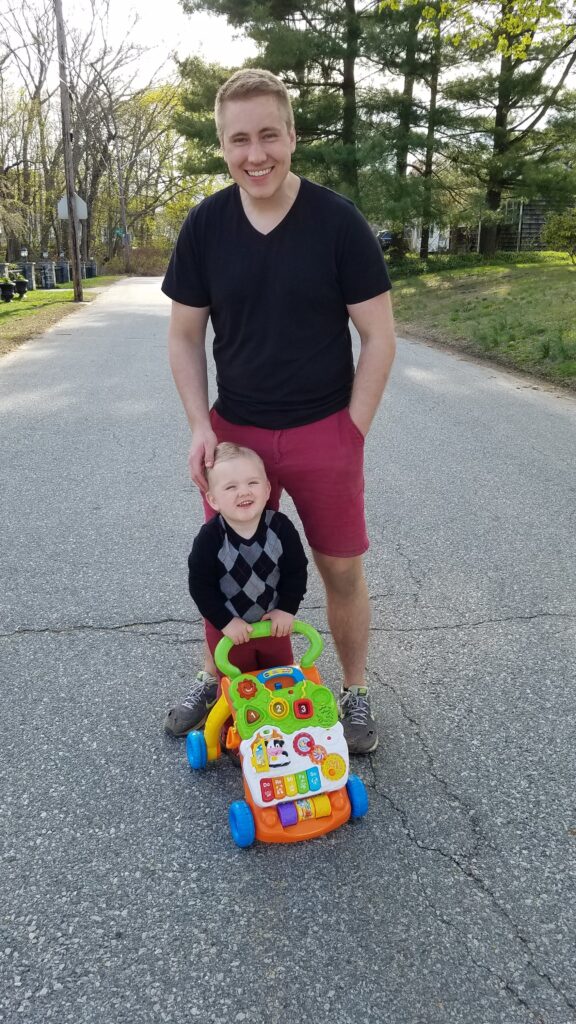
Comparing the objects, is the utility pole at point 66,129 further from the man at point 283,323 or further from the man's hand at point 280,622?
the man's hand at point 280,622

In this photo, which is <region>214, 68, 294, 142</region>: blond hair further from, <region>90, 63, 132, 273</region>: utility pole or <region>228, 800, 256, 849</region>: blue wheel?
<region>90, 63, 132, 273</region>: utility pole

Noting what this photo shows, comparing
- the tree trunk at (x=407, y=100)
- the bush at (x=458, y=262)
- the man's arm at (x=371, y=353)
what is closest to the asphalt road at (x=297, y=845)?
the man's arm at (x=371, y=353)

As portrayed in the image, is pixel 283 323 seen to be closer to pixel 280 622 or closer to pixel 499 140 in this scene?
pixel 280 622

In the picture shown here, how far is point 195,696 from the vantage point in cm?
266

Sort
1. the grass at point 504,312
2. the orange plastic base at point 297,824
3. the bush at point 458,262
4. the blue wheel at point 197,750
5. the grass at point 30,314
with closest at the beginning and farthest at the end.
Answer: the orange plastic base at point 297,824
the blue wheel at point 197,750
the grass at point 504,312
the grass at point 30,314
the bush at point 458,262

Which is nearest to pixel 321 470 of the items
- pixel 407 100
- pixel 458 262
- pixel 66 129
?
pixel 66 129

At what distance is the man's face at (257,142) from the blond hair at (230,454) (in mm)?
702

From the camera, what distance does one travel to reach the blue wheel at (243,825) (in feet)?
6.86

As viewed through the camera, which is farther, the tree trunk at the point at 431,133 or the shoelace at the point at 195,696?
the tree trunk at the point at 431,133

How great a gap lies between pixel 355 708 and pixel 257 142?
5.75 ft

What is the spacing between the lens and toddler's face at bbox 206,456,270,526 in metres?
2.23

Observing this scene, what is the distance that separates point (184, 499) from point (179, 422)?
215 cm

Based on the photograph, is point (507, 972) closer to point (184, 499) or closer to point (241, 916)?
point (241, 916)

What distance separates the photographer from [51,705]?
2.73 metres
